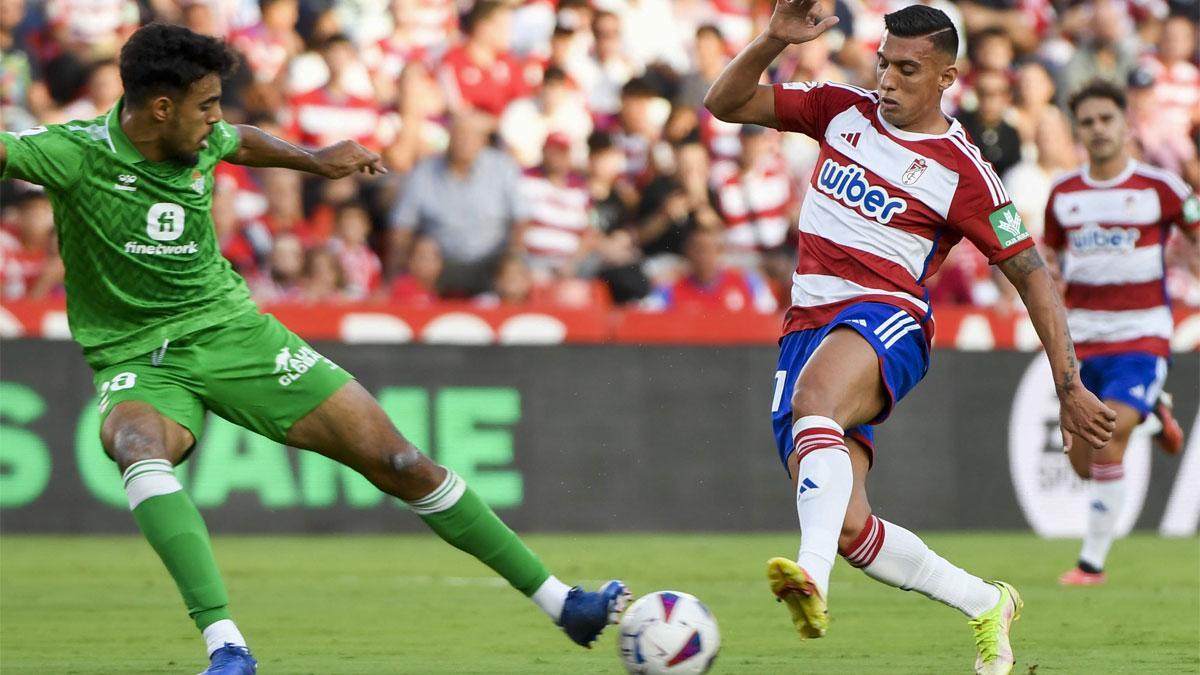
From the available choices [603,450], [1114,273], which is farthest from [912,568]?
[603,450]

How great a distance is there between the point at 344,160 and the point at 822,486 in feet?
7.49

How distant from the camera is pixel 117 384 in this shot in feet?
20.5

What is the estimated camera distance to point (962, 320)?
14.2 meters

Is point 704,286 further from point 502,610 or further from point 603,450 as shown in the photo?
point 502,610

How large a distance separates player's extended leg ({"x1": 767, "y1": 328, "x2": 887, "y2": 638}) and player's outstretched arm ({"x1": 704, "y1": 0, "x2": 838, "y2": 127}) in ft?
3.17

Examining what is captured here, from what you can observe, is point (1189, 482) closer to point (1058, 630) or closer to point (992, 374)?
point (992, 374)

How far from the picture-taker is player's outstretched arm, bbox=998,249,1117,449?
19.5 feet

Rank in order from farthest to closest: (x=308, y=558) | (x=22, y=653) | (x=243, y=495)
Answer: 1. (x=243, y=495)
2. (x=308, y=558)
3. (x=22, y=653)

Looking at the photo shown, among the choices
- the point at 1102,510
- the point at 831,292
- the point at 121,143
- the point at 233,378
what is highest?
the point at 121,143

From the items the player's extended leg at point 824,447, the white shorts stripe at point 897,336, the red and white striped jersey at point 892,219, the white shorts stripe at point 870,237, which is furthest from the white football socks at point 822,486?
the white shorts stripe at point 870,237

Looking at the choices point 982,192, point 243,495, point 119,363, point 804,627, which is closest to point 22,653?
point 119,363

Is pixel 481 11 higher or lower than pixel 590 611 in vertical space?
higher

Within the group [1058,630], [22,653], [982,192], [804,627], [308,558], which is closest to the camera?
[804,627]

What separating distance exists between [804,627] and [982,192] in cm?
170
